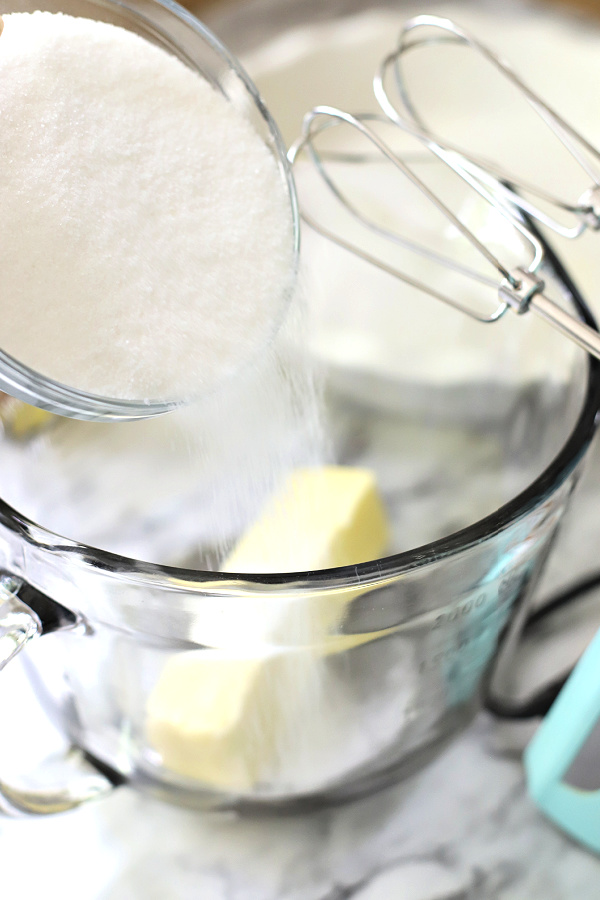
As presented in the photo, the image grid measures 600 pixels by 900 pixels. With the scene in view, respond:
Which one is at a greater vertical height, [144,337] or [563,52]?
[563,52]

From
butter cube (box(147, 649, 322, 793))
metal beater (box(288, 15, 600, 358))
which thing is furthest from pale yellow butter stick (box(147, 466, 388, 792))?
metal beater (box(288, 15, 600, 358))

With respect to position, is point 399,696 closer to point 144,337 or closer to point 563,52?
point 144,337

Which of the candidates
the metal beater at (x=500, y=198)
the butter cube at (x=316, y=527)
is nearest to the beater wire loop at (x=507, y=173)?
the metal beater at (x=500, y=198)

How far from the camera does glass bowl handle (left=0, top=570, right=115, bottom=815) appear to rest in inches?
9.8

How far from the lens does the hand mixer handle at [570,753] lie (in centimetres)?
27

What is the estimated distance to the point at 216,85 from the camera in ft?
1.00

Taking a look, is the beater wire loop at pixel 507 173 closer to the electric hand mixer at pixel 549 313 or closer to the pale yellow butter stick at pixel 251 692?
the electric hand mixer at pixel 549 313

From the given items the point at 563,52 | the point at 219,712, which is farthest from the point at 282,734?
the point at 563,52

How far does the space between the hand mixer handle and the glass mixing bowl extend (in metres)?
0.03

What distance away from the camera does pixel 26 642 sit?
25cm

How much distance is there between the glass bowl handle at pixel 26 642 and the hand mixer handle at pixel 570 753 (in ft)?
0.54

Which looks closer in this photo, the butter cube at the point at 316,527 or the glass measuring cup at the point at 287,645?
the glass measuring cup at the point at 287,645

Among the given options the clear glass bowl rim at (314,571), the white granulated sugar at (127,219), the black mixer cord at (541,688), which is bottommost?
the black mixer cord at (541,688)

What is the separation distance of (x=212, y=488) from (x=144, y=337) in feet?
0.52
